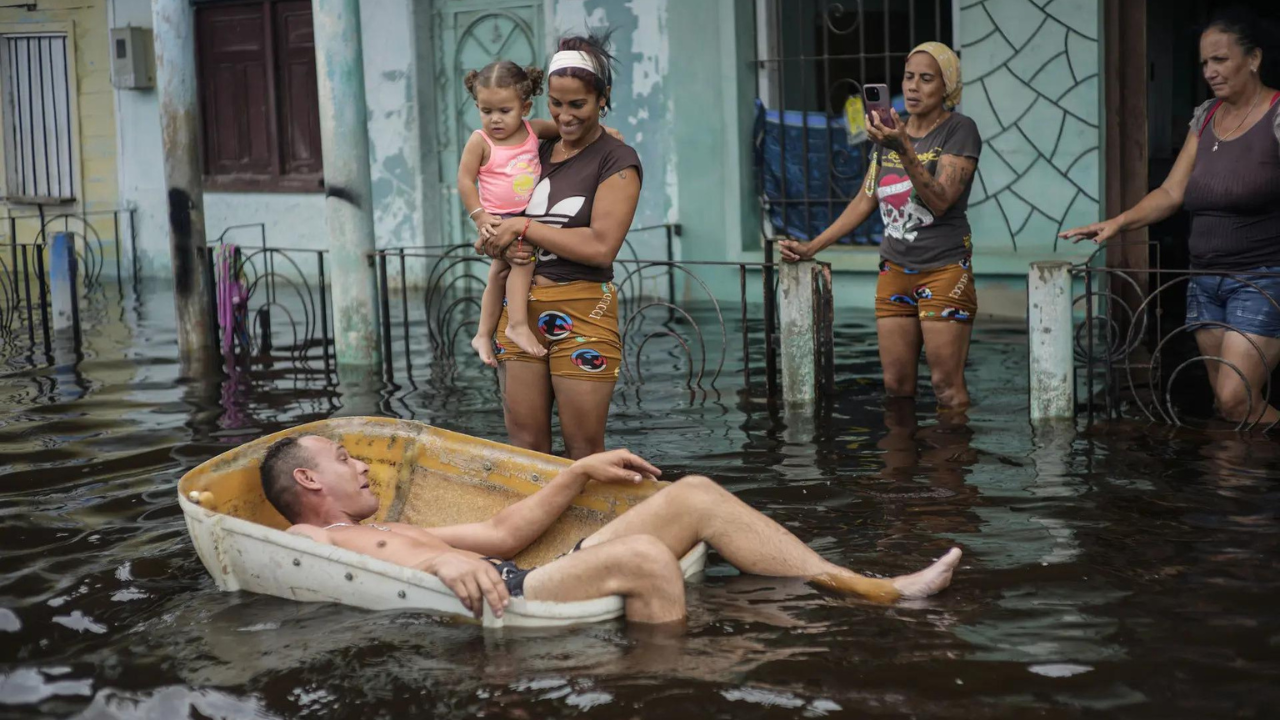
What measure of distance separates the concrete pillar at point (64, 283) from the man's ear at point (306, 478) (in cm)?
648

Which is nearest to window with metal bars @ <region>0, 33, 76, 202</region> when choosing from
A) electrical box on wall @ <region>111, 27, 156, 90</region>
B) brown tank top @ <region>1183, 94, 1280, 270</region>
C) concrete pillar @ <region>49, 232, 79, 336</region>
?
electrical box on wall @ <region>111, 27, 156, 90</region>

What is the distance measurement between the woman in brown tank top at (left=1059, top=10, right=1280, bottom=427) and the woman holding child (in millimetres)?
2330

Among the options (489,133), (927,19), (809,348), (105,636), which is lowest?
(105,636)

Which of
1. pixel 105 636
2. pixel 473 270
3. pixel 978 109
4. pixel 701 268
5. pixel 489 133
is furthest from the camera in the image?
pixel 473 270

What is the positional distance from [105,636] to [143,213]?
12022mm

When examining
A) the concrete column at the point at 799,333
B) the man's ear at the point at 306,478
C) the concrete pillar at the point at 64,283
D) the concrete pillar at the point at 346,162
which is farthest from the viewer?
the concrete pillar at the point at 64,283

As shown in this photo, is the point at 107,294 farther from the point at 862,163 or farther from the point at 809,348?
the point at 809,348

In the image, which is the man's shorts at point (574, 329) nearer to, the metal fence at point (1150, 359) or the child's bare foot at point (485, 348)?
the child's bare foot at point (485, 348)

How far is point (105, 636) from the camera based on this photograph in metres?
4.49

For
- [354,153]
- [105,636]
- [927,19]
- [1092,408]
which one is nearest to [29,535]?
[105,636]

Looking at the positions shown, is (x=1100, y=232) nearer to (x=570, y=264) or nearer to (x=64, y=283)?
(x=570, y=264)

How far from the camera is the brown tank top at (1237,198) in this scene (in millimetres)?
6066

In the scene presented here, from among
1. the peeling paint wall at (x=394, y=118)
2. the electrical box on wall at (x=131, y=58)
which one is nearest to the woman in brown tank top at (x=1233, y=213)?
the peeling paint wall at (x=394, y=118)

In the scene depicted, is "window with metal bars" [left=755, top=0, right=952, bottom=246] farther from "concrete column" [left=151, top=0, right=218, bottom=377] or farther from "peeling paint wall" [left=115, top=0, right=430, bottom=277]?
"concrete column" [left=151, top=0, right=218, bottom=377]
